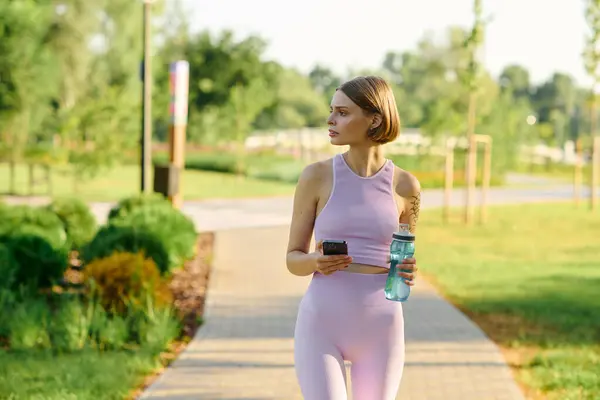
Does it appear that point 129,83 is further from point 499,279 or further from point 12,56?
point 499,279

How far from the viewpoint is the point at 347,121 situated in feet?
10.7

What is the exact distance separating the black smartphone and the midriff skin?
0.16 metres

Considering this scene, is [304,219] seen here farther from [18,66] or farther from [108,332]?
[18,66]

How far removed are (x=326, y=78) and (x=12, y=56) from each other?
12699 centimetres

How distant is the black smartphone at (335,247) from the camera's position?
310 centimetres

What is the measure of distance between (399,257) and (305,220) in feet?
1.18

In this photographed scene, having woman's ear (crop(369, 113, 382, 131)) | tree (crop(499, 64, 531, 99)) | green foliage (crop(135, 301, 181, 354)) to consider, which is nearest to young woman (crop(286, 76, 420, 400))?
woman's ear (crop(369, 113, 382, 131))

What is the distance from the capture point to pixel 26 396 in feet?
21.3

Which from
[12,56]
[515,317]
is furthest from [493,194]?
[515,317]

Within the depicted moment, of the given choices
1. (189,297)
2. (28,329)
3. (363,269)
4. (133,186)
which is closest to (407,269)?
(363,269)

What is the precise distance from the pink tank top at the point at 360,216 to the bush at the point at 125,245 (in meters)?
8.10

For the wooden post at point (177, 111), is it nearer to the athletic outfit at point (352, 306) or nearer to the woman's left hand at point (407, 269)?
the athletic outfit at point (352, 306)

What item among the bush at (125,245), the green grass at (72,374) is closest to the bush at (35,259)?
the bush at (125,245)

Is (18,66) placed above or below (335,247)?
above
